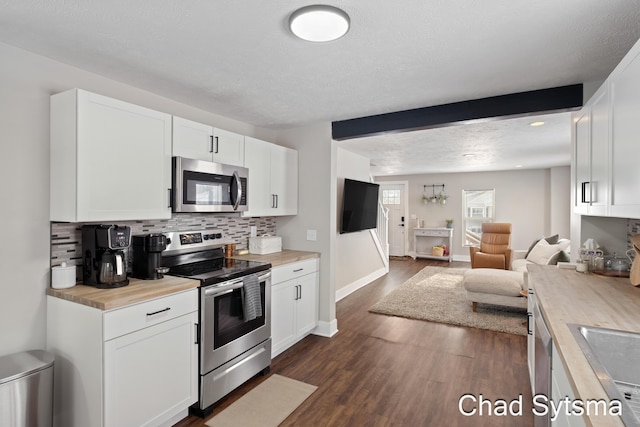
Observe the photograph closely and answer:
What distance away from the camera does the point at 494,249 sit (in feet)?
21.0

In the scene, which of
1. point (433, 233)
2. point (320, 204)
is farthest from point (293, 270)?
point (433, 233)

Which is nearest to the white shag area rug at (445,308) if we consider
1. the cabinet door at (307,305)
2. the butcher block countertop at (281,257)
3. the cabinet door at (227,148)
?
the cabinet door at (307,305)

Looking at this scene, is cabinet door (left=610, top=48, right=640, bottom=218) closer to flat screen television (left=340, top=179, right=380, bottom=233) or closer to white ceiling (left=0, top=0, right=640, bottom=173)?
white ceiling (left=0, top=0, right=640, bottom=173)

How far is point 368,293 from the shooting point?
5430 mm

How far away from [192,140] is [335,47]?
135cm

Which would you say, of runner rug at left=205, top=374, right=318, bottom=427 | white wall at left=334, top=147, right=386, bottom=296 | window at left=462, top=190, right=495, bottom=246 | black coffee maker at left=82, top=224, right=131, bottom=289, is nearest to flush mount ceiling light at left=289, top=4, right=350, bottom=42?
black coffee maker at left=82, top=224, right=131, bottom=289

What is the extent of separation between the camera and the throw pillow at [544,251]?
189 inches

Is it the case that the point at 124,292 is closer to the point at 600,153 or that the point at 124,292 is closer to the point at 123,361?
the point at 123,361

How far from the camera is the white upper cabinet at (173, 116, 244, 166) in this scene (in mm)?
2539

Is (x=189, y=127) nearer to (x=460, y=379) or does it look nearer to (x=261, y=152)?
(x=261, y=152)

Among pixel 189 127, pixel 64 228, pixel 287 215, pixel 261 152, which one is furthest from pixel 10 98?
pixel 287 215

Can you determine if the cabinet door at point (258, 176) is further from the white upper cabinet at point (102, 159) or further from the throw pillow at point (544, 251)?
the throw pillow at point (544, 251)

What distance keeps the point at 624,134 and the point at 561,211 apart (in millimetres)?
7020

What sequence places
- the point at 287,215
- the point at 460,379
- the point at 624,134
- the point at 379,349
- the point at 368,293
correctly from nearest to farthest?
the point at 624,134 < the point at 460,379 < the point at 379,349 < the point at 287,215 < the point at 368,293
